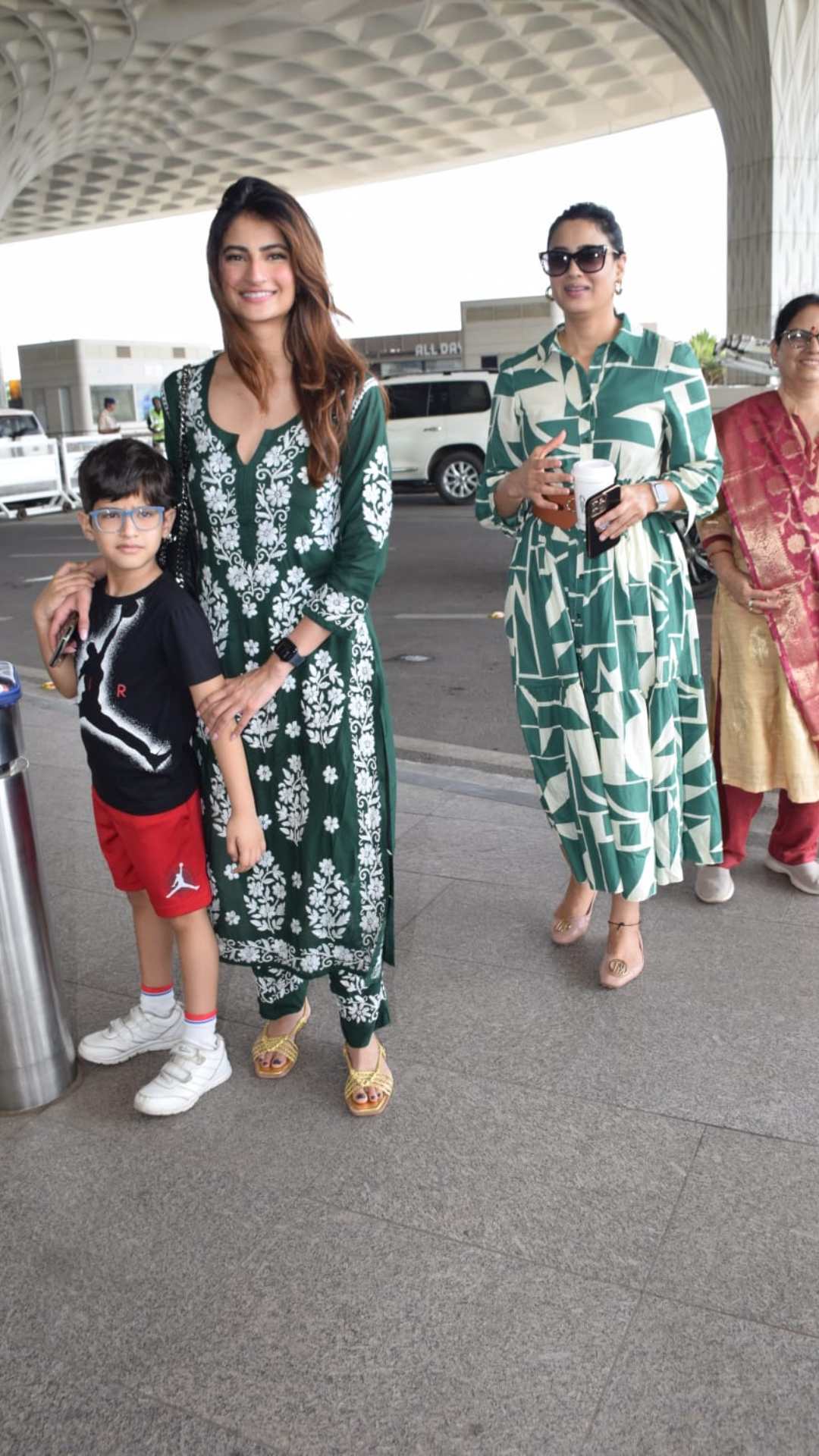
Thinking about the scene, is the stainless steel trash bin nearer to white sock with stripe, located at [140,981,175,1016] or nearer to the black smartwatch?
white sock with stripe, located at [140,981,175,1016]

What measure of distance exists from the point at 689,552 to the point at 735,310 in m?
13.5

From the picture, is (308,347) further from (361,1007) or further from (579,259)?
(361,1007)

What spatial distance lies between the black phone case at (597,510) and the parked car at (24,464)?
733 inches

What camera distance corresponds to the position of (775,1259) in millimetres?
2055

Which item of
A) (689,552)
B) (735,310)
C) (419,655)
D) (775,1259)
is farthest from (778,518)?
(735,310)

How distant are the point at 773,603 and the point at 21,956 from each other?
7.77ft

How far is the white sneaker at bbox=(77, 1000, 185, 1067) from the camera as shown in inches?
112

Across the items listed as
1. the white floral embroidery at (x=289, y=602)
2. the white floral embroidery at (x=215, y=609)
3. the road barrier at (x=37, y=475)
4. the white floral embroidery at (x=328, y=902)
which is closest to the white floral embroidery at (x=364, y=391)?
the white floral embroidery at (x=289, y=602)

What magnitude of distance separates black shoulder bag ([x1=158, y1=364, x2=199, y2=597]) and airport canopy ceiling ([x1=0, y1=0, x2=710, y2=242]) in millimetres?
31857

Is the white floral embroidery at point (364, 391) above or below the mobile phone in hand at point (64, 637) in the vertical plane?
above

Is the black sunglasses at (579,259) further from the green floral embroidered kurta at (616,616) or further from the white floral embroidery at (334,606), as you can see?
the white floral embroidery at (334,606)

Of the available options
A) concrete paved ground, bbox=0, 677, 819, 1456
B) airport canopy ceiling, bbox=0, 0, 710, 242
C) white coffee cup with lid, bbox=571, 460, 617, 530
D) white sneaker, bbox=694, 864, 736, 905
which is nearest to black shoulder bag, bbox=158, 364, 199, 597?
white coffee cup with lid, bbox=571, 460, 617, 530

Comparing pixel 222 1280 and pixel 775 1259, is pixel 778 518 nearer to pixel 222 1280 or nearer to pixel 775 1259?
pixel 775 1259

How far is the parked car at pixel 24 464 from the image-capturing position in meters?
19.8
